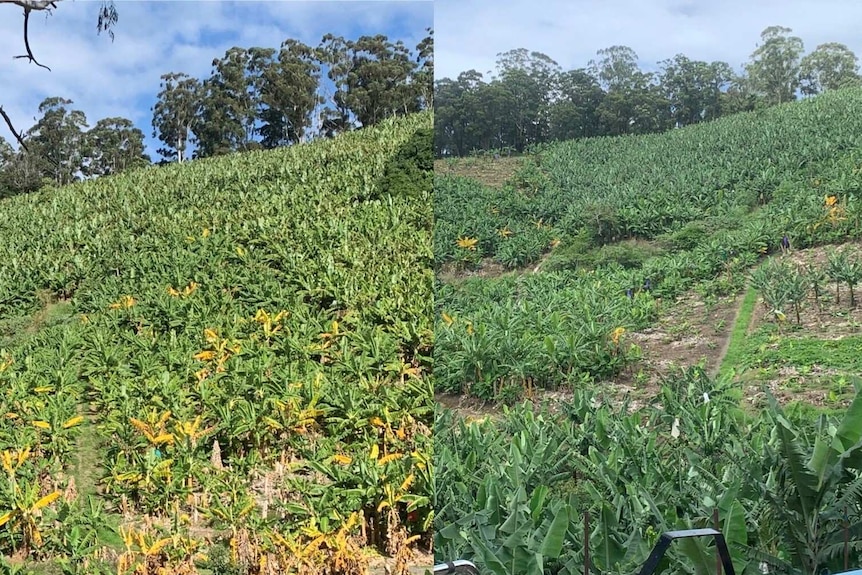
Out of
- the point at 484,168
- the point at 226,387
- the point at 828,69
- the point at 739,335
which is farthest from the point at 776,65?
the point at 226,387

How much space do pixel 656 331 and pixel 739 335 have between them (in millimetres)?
220

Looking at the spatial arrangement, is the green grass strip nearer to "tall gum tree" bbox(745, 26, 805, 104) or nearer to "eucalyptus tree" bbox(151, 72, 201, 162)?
"tall gum tree" bbox(745, 26, 805, 104)

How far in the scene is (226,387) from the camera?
122 inches

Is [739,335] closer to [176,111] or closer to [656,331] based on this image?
[656,331]

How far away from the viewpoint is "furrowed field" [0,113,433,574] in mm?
2207

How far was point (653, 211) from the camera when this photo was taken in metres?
2.21

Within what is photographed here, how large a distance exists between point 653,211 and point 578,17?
23.1 inches

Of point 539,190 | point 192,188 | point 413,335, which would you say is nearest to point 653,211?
point 539,190

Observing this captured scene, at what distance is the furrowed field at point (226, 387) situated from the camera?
2.21 meters

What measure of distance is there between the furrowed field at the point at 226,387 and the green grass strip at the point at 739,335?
2.92ft

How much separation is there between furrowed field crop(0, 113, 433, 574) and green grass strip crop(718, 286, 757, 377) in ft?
2.92

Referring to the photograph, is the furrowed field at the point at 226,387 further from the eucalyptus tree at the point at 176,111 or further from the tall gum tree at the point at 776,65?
the eucalyptus tree at the point at 176,111

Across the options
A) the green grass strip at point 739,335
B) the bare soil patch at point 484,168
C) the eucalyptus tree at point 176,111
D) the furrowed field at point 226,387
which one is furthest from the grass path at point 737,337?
the eucalyptus tree at point 176,111

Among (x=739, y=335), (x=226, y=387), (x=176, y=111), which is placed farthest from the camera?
(x=176, y=111)
